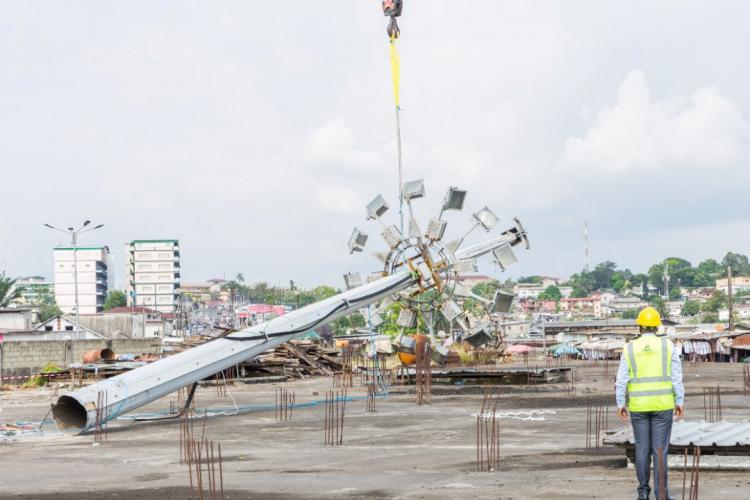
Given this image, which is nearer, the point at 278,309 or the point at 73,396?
the point at 73,396

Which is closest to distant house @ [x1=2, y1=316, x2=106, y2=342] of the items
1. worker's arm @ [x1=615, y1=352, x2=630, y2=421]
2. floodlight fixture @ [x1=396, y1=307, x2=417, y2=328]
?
floodlight fixture @ [x1=396, y1=307, x2=417, y2=328]

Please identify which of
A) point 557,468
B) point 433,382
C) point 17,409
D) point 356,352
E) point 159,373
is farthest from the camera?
point 356,352

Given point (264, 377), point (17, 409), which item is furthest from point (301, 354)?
point (17, 409)

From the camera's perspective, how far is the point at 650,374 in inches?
507

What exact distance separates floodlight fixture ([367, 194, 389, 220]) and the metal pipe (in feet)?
40.3

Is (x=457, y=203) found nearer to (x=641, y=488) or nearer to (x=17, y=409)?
(x=17, y=409)

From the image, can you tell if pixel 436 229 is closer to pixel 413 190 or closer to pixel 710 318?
pixel 413 190

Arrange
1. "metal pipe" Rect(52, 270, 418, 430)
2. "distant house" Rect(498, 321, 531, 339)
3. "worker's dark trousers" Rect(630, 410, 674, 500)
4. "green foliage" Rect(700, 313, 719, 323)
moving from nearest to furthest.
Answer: "worker's dark trousers" Rect(630, 410, 674, 500) → "metal pipe" Rect(52, 270, 418, 430) → "distant house" Rect(498, 321, 531, 339) → "green foliage" Rect(700, 313, 719, 323)

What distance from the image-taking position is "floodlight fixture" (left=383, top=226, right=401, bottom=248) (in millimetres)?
43750

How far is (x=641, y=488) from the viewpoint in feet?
41.9

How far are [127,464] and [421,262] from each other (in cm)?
2469

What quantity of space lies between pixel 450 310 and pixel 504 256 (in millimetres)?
3660

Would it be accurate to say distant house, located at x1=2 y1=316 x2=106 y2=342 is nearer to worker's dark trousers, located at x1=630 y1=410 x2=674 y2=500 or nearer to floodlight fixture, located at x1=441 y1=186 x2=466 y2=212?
floodlight fixture, located at x1=441 y1=186 x2=466 y2=212

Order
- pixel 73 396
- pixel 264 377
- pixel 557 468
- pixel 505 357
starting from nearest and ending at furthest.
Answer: pixel 557 468
pixel 73 396
pixel 264 377
pixel 505 357
